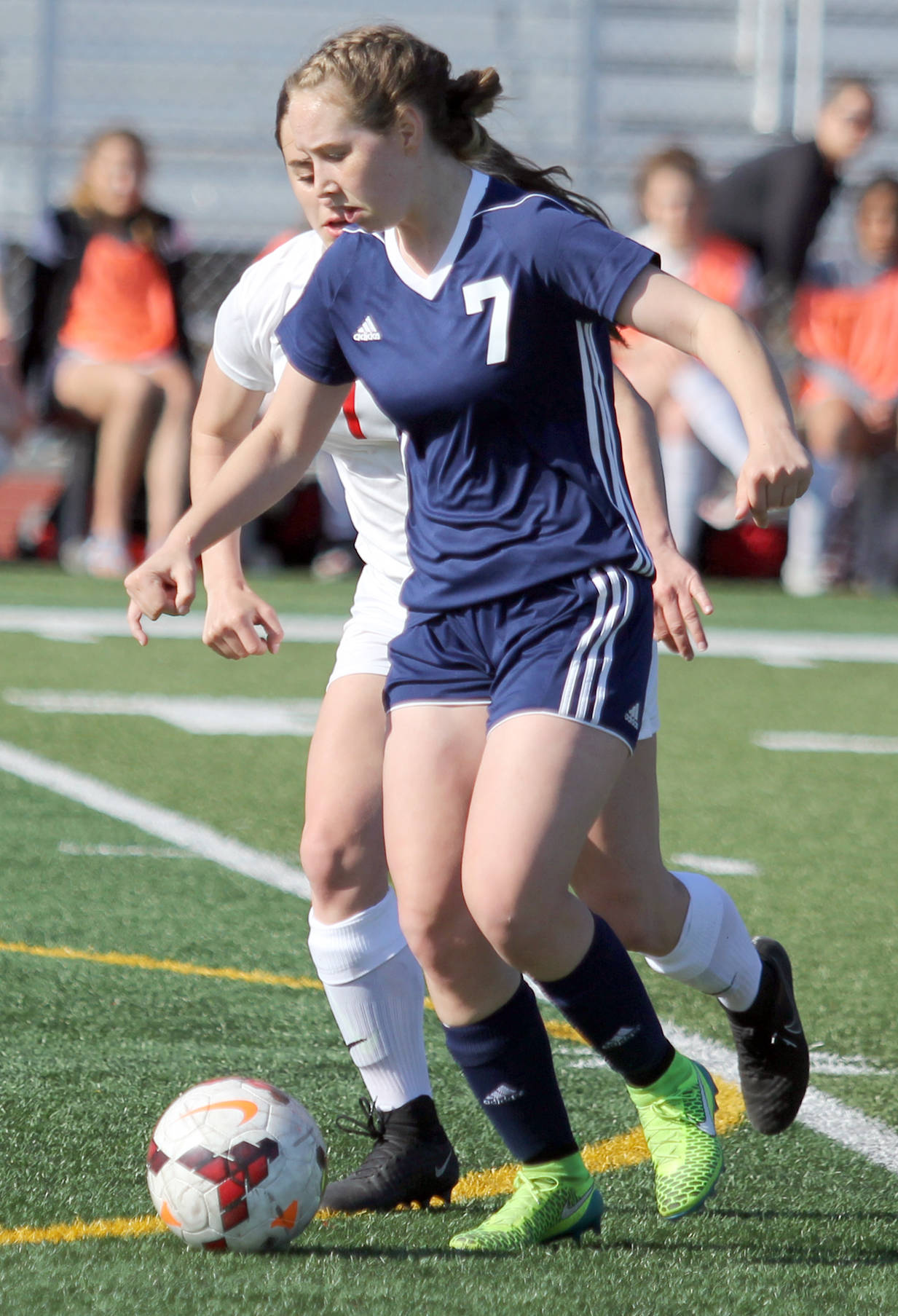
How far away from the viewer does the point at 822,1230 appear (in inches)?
113

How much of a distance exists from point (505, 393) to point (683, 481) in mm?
8567

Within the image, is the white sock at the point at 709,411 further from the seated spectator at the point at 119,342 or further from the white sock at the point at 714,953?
the white sock at the point at 714,953

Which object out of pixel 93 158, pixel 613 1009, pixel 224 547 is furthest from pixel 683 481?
pixel 613 1009

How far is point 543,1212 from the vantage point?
279 centimetres

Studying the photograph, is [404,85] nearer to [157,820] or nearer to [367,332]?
[367,332]

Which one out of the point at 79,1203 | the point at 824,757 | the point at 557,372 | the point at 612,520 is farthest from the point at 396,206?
the point at 824,757

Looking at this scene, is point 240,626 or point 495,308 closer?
point 495,308

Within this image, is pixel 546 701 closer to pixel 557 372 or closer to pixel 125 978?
pixel 557 372

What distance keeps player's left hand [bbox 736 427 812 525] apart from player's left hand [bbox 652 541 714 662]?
0.67 metres

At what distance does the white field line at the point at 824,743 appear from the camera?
710 cm

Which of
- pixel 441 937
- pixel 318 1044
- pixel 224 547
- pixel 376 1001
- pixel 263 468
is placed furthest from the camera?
pixel 318 1044

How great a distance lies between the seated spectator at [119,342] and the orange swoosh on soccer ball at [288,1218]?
8184 millimetres

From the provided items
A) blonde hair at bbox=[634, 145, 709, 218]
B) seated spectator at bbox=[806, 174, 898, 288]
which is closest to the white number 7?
blonde hair at bbox=[634, 145, 709, 218]

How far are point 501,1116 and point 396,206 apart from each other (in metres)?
1.32
